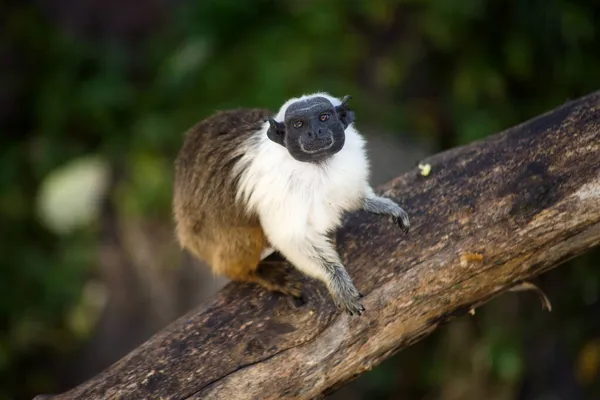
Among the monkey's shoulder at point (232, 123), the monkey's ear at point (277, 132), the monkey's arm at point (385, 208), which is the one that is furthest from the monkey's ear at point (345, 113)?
the monkey's shoulder at point (232, 123)

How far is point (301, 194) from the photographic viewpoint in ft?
11.6

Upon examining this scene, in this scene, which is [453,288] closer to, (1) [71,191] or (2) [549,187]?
(2) [549,187]

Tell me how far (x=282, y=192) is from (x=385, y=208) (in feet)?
1.91

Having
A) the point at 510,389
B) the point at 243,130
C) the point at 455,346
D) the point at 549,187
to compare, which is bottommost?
the point at 510,389

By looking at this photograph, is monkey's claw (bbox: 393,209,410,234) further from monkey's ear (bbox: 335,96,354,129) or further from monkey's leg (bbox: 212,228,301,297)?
monkey's leg (bbox: 212,228,301,297)

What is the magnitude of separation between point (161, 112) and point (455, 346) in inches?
133

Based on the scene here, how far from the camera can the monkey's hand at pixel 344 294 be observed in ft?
11.0

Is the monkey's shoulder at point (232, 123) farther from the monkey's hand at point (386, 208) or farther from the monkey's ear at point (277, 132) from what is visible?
the monkey's hand at point (386, 208)

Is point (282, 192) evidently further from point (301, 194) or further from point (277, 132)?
point (277, 132)

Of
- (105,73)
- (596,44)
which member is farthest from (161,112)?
(596,44)

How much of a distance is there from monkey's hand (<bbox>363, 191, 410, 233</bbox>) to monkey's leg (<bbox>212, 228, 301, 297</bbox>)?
57cm

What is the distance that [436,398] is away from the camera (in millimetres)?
5965

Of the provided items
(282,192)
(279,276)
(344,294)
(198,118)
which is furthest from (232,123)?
(198,118)

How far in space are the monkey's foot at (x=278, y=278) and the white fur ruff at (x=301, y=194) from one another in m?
0.19
